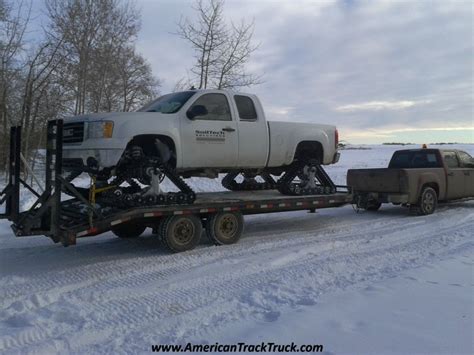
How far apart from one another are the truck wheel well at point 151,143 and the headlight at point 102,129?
45 centimetres

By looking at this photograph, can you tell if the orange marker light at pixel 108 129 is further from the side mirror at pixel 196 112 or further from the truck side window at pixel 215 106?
the truck side window at pixel 215 106

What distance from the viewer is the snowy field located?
409 cm

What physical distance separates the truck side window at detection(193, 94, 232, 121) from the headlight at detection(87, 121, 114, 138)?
1.52m

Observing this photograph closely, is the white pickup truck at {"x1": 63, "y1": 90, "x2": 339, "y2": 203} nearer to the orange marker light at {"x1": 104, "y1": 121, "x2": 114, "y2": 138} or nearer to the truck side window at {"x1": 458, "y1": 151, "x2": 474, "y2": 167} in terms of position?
the orange marker light at {"x1": 104, "y1": 121, "x2": 114, "y2": 138}

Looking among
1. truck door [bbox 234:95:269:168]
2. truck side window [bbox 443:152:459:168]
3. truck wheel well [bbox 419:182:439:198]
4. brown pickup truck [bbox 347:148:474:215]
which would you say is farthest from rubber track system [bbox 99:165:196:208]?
truck side window [bbox 443:152:459:168]

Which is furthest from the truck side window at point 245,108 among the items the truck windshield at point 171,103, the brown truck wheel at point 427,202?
the brown truck wheel at point 427,202

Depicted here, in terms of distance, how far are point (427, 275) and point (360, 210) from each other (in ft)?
23.9

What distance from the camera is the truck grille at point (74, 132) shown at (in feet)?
23.6

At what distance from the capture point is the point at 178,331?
4340 mm

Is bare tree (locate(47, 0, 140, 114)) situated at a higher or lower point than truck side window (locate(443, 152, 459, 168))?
Answer: higher

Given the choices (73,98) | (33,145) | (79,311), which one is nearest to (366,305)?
(79,311)

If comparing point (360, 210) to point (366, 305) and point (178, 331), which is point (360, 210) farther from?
point (178, 331)

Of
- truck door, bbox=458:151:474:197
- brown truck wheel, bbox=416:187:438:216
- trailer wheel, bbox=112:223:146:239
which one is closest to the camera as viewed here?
trailer wheel, bbox=112:223:146:239

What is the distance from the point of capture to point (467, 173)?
13.2 m
